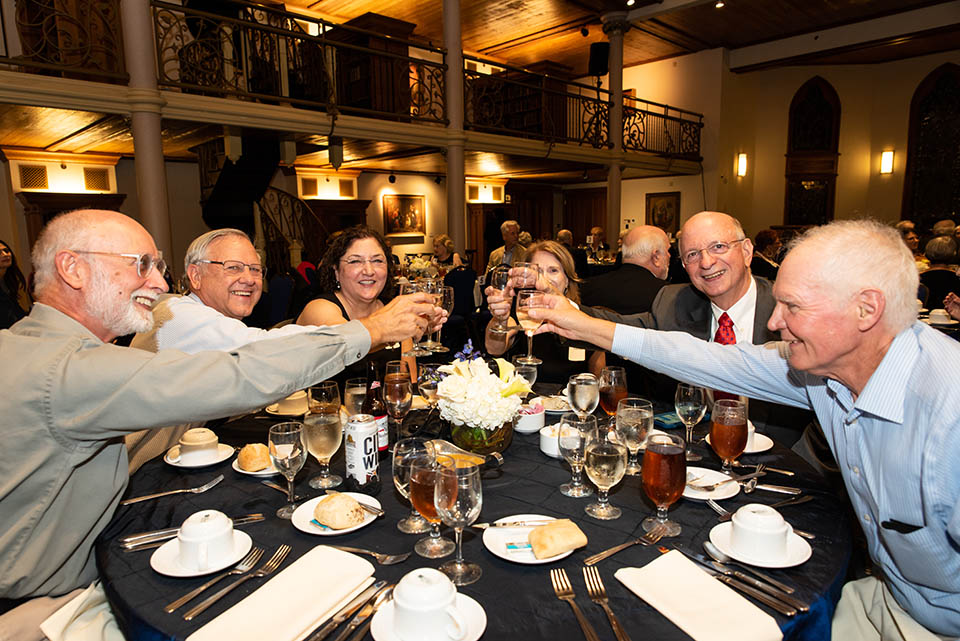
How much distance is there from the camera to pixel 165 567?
1182 millimetres

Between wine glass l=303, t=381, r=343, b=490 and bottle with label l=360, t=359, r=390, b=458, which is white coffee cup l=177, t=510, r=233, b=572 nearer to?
wine glass l=303, t=381, r=343, b=490

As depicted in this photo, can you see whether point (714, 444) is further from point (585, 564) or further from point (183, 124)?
point (183, 124)

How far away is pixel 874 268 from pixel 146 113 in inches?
257

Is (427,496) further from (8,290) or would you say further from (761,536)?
(8,290)


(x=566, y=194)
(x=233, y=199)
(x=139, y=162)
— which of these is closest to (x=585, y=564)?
(x=139, y=162)

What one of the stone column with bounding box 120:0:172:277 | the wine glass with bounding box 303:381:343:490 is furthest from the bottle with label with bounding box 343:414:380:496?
the stone column with bounding box 120:0:172:277

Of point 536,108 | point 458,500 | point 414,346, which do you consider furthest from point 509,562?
point 536,108

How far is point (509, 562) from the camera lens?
1.21 meters

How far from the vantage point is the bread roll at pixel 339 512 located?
4.33 feet

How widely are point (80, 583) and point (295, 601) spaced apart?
30.8 inches

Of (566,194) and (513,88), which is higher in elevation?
(513,88)

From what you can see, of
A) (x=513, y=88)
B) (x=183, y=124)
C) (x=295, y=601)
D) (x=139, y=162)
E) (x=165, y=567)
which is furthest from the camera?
(x=513, y=88)

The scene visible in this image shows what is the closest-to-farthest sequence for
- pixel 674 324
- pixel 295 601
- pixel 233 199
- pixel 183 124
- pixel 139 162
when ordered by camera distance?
pixel 295 601 < pixel 674 324 < pixel 139 162 < pixel 183 124 < pixel 233 199

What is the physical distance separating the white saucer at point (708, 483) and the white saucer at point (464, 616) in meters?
0.67
